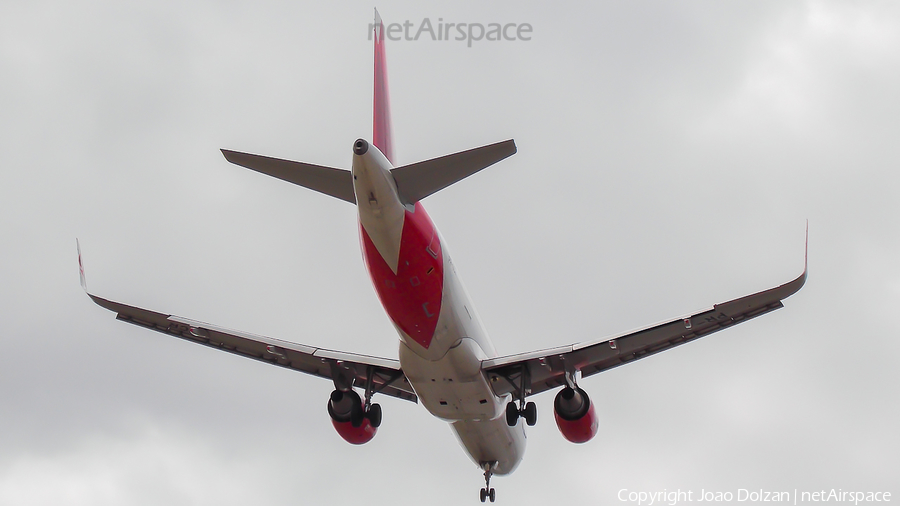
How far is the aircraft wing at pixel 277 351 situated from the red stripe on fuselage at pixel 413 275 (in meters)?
3.80

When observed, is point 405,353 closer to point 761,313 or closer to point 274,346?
point 274,346

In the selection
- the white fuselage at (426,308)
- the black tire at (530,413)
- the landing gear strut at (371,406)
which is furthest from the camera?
the landing gear strut at (371,406)

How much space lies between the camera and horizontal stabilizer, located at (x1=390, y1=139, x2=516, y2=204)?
1535 cm

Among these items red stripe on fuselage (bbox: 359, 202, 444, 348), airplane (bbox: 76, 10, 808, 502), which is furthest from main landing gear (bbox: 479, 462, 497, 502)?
red stripe on fuselage (bbox: 359, 202, 444, 348)

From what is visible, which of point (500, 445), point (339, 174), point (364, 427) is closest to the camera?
point (339, 174)

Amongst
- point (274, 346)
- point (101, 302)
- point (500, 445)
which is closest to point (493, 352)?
point (500, 445)

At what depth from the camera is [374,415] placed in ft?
73.6

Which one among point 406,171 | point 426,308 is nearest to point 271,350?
point 426,308

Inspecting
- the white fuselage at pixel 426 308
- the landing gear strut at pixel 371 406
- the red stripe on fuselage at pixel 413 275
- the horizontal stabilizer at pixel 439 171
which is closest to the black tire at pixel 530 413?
the white fuselage at pixel 426 308

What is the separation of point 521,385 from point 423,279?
4717mm

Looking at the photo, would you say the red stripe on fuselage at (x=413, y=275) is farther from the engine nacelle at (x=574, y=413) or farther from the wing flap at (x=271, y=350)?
the engine nacelle at (x=574, y=413)

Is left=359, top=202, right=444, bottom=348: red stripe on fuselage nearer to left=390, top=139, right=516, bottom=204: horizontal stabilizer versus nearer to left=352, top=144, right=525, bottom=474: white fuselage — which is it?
left=352, top=144, right=525, bottom=474: white fuselage

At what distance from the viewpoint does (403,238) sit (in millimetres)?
16312

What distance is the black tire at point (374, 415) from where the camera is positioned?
22.4 meters
